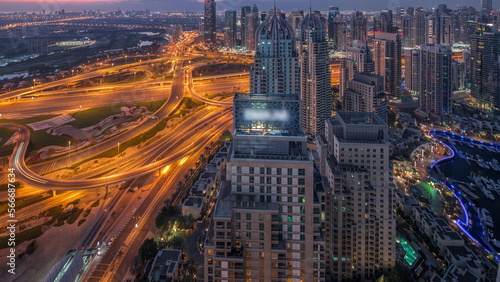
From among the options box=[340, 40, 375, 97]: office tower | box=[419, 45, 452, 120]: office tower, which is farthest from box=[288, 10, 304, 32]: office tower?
box=[419, 45, 452, 120]: office tower

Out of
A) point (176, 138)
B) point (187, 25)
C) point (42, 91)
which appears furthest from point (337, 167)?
point (187, 25)

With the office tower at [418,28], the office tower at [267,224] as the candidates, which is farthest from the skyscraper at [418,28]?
the office tower at [267,224]

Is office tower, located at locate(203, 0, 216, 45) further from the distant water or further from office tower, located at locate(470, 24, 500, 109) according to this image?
the distant water

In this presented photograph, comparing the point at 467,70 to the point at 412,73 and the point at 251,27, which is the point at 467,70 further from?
the point at 251,27

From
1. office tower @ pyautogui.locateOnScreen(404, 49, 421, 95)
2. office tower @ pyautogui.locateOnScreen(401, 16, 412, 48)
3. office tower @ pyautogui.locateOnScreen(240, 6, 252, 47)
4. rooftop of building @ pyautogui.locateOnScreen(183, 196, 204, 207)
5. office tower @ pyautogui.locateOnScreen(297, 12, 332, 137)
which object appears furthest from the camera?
office tower @ pyautogui.locateOnScreen(401, 16, 412, 48)

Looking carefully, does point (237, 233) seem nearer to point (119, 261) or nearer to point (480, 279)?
point (119, 261)

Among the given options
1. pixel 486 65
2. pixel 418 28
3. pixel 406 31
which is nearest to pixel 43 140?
pixel 486 65
